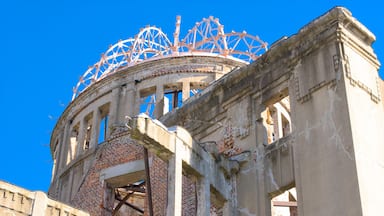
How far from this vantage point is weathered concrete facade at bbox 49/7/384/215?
570 inches

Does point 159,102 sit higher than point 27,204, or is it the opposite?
point 159,102

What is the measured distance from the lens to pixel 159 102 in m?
25.2

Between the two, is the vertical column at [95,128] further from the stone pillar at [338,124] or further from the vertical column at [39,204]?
the stone pillar at [338,124]

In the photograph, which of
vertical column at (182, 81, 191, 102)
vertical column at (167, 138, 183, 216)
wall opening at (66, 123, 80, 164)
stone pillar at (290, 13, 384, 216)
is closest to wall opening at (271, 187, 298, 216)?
stone pillar at (290, 13, 384, 216)

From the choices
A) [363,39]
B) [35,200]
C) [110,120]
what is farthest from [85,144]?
[363,39]

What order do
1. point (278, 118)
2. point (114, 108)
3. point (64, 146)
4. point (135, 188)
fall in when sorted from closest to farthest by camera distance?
point (135, 188)
point (278, 118)
point (114, 108)
point (64, 146)

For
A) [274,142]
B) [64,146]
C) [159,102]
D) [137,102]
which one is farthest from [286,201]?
[64,146]

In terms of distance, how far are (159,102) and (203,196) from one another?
9940mm

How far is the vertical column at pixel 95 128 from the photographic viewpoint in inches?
1002

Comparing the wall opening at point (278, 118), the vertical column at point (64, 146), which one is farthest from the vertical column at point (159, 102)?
the vertical column at point (64, 146)

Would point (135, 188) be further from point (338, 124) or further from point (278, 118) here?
point (338, 124)

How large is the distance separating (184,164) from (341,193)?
3656mm

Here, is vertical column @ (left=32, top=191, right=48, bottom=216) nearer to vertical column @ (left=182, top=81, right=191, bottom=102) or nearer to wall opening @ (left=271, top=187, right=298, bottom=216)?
wall opening @ (left=271, top=187, right=298, bottom=216)

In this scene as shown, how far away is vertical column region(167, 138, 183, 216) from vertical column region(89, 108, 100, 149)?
35.0ft
